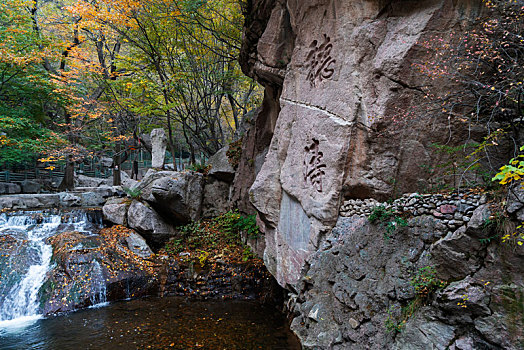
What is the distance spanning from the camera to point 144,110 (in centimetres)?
1334

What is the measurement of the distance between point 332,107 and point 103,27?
1188 cm

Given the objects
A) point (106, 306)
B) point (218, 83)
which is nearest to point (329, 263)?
point (106, 306)

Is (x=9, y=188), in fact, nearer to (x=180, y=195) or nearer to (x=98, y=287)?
(x=180, y=195)

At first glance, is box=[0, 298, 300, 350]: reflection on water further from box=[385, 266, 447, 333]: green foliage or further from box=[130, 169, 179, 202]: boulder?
box=[130, 169, 179, 202]: boulder

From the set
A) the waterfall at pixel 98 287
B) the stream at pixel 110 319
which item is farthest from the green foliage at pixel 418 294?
the waterfall at pixel 98 287

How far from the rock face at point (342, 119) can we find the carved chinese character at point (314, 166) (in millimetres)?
21

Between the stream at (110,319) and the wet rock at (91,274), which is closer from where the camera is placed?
the stream at (110,319)

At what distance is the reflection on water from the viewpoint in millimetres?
6098

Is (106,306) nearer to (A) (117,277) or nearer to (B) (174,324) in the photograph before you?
(A) (117,277)

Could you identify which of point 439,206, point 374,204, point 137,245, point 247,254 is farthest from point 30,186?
point 439,206

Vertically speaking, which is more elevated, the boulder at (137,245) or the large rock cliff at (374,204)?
the large rock cliff at (374,204)

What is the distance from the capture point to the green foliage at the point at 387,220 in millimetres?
4622

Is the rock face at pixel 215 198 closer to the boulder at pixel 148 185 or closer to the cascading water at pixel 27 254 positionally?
the boulder at pixel 148 185

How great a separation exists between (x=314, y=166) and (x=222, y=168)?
6177mm
